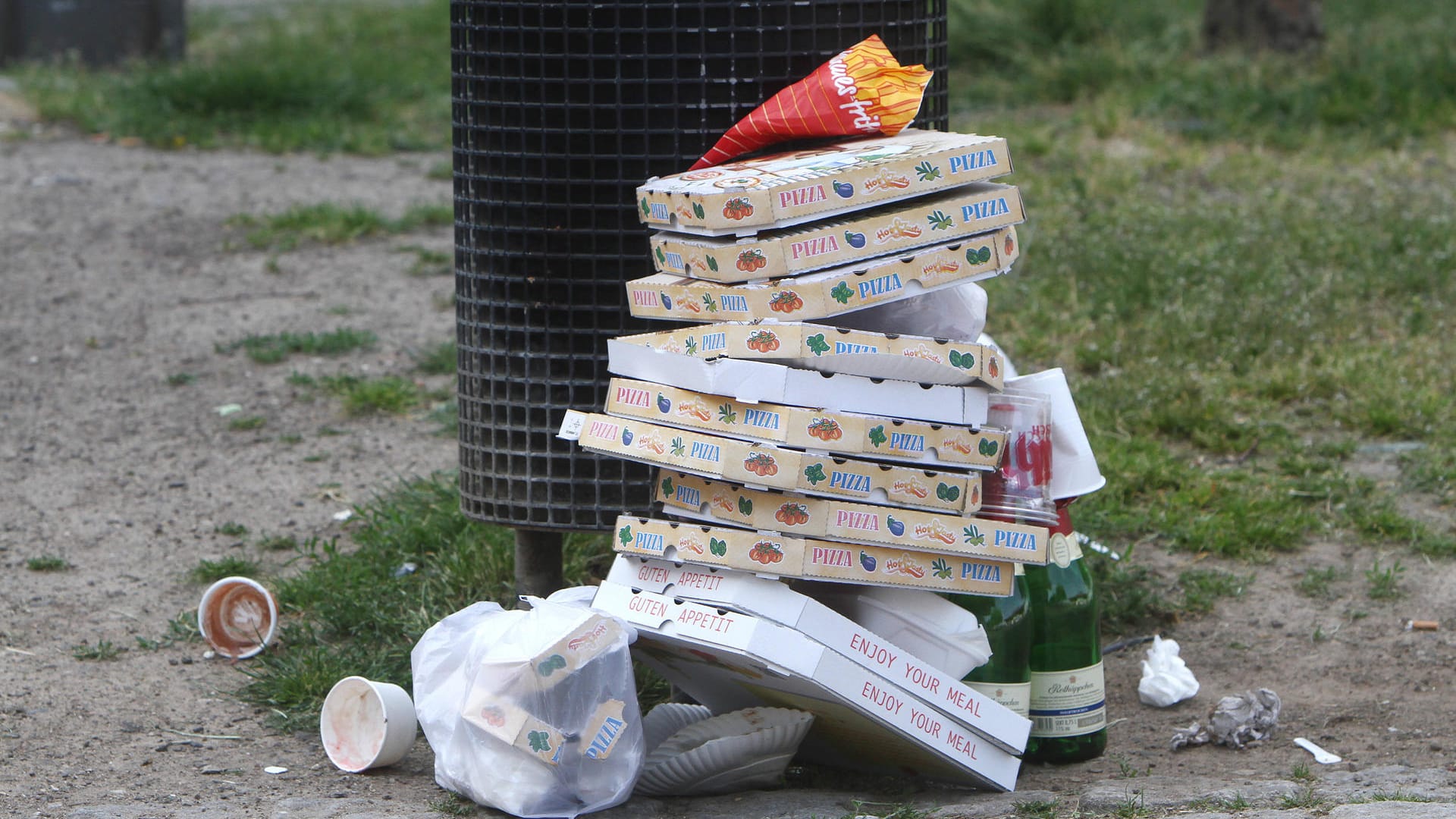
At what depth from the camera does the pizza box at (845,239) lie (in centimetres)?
267

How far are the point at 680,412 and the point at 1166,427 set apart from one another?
7.81 feet

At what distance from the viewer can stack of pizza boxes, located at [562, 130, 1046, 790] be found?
2.64 m

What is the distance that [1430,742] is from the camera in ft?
10.0

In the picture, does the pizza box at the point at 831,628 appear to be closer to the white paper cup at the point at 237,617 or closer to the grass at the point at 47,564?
the white paper cup at the point at 237,617

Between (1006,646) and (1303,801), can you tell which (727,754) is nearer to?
(1006,646)

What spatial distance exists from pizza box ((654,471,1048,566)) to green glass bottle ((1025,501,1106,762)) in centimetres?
25

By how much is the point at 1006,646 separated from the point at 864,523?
0.43m

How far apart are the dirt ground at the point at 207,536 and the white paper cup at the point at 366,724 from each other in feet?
0.13

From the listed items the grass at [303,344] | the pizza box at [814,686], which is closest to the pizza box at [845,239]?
the pizza box at [814,686]

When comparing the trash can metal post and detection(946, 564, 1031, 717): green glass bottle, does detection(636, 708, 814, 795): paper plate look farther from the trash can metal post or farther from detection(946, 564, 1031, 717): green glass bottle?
the trash can metal post

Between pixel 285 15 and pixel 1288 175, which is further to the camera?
pixel 285 15

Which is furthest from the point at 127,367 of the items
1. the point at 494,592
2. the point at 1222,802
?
the point at 1222,802

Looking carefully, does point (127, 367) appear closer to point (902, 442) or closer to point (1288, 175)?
point (902, 442)

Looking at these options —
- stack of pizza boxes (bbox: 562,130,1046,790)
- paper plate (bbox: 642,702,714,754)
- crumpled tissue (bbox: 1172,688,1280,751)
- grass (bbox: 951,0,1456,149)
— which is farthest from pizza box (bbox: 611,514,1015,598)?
grass (bbox: 951,0,1456,149)
